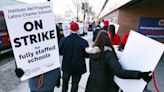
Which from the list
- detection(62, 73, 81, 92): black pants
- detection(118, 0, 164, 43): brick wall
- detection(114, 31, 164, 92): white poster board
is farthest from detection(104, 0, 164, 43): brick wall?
detection(114, 31, 164, 92): white poster board

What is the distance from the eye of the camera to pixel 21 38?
9.39 feet

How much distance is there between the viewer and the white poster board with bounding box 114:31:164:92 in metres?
2.50

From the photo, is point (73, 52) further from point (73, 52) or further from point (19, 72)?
point (19, 72)

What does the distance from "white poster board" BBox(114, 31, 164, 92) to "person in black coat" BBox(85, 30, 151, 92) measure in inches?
4.7

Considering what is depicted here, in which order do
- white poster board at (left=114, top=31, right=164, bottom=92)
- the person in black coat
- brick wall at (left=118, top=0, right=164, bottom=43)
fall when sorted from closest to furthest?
white poster board at (left=114, top=31, right=164, bottom=92) < the person in black coat < brick wall at (left=118, top=0, right=164, bottom=43)

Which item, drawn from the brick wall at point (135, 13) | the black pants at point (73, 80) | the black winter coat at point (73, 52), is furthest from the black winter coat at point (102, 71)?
the brick wall at point (135, 13)

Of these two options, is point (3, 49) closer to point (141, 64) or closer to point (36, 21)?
Result: point (36, 21)

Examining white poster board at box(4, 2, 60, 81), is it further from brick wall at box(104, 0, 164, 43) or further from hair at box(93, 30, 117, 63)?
brick wall at box(104, 0, 164, 43)

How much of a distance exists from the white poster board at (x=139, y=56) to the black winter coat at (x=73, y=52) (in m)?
1.62

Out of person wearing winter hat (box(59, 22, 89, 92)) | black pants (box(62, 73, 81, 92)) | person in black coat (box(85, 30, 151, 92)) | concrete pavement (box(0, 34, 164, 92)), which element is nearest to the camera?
person in black coat (box(85, 30, 151, 92))

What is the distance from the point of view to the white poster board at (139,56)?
2.50 meters

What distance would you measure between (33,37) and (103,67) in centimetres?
99

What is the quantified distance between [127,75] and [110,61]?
280 mm

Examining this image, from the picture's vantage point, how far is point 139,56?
268 centimetres
